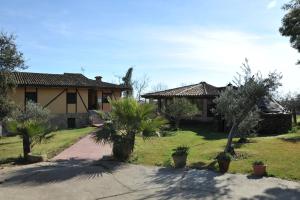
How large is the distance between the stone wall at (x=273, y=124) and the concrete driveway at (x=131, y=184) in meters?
14.3

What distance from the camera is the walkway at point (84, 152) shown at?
1517 centimetres

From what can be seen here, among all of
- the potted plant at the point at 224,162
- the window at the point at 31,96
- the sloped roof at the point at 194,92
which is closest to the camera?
the potted plant at the point at 224,162

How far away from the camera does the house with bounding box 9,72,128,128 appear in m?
30.7

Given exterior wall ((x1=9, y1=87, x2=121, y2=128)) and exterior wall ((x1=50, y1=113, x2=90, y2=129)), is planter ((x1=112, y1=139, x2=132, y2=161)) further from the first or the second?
→ exterior wall ((x1=50, y1=113, x2=90, y2=129))

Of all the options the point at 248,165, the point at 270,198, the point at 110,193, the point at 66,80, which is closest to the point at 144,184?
the point at 110,193

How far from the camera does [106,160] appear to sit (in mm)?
13969

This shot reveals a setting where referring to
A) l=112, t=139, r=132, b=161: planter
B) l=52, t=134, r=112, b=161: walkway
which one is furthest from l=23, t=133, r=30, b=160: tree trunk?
l=112, t=139, r=132, b=161: planter

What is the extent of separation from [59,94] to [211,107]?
1263 centimetres

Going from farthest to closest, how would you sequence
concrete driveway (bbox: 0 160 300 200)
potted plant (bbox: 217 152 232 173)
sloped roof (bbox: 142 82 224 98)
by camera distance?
sloped roof (bbox: 142 82 224 98)
potted plant (bbox: 217 152 232 173)
concrete driveway (bbox: 0 160 300 200)

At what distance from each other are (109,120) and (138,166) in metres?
2.44

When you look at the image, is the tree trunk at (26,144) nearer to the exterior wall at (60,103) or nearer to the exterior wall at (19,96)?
the exterior wall at (60,103)

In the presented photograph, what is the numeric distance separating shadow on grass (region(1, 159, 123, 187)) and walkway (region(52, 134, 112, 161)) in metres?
1.59

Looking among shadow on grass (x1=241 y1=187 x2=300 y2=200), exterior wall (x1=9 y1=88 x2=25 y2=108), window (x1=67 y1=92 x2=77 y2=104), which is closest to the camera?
shadow on grass (x1=241 y1=187 x2=300 y2=200)

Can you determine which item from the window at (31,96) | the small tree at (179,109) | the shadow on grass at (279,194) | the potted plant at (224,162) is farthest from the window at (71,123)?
the shadow on grass at (279,194)
